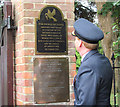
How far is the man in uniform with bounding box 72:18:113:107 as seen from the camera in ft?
6.98

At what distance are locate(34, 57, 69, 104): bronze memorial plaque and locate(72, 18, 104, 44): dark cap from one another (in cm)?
135

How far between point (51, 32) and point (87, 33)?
4.84 feet

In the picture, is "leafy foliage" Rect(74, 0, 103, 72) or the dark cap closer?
the dark cap

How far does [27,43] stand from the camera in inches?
145

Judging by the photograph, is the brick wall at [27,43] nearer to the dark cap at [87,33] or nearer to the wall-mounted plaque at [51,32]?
the wall-mounted plaque at [51,32]

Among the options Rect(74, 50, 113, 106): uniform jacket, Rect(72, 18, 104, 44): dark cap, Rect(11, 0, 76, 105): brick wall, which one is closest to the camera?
Rect(74, 50, 113, 106): uniform jacket

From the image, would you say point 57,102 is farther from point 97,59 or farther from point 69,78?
point 97,59

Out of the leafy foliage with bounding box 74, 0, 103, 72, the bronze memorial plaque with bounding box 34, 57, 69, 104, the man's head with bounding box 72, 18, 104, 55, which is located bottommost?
the bronze memorial plaque with bounding box 34, 57, 69, 104

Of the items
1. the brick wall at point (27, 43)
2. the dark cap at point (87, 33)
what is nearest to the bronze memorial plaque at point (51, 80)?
the brick wall at point (27, 43)

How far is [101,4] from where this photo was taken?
6980 mm

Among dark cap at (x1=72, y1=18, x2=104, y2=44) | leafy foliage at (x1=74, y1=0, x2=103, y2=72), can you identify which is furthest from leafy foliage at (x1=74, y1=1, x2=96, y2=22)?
dark cap at (x1=72, y1=18, x2=104, y2=44)

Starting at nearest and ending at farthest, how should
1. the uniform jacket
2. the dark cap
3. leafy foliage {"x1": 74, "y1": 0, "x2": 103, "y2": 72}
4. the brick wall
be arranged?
the uniform jacket, the dark cap, the brick wall, leafy foliage {"x1": 74, "y1": 0, "x2": 103, "y2": 72}

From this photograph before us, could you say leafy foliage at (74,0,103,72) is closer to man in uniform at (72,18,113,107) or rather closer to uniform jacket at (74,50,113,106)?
man in uniform at (72,18,113,107)

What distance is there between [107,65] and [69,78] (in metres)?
1.59
